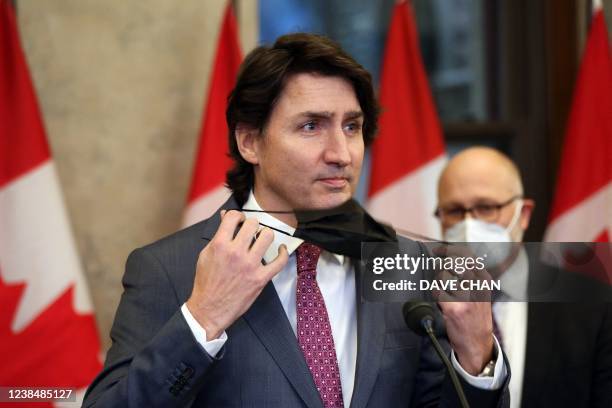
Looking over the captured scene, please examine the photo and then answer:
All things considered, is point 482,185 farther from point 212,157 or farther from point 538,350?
point 212,157

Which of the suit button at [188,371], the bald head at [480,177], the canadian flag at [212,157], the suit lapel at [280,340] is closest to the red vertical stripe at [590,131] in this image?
the bald head at [480,177]

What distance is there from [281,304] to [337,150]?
1.29 feet

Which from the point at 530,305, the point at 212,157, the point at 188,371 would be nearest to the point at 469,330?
the point at 188,371

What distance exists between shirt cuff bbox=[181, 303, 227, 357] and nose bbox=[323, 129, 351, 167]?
0.52 meters

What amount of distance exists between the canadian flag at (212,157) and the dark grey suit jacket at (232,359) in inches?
57.8

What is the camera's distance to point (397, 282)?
183cm

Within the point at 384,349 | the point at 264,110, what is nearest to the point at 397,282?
the point at 384,349

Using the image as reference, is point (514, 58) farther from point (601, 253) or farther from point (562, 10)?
point (601, 253)

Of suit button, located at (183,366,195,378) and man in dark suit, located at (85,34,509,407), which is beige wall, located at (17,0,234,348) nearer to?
man in dark suit, located at (85,34,509,407)

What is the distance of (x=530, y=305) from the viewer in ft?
8.84

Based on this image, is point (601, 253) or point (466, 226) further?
point (466, 226)

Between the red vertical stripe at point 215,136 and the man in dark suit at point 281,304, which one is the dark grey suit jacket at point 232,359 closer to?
the man in dark suit at point 281,304

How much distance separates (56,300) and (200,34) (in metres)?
1.32

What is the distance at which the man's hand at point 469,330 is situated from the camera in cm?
184
